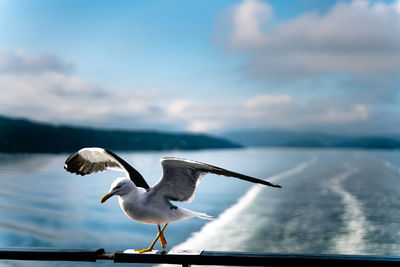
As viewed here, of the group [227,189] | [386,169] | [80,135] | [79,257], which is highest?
[80,135]

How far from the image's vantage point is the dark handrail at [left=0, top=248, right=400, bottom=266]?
42.1 inches

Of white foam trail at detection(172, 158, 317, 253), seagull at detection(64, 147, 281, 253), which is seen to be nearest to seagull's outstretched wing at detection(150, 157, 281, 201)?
seagull at detection(64, 147, 281, 253)

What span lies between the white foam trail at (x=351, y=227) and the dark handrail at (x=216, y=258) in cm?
506

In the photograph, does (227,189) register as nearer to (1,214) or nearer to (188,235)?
(188,235)

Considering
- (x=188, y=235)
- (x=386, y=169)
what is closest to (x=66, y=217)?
(x=188, y=235)

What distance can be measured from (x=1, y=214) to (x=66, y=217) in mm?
1610

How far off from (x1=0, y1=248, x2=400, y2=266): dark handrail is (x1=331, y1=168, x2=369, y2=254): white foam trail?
199 inches

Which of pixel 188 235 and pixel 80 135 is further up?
pixel 80 135

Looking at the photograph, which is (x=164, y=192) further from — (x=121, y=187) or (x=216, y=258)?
(x=216, y=258)

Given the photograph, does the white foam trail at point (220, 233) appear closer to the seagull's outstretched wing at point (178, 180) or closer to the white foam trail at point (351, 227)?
the white foam trail at point (351, 227)

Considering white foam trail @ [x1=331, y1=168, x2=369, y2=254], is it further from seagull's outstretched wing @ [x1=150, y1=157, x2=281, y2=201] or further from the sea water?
seagull's outstretched wing @ [x1=150, y1=157, x2=281, y2=201]

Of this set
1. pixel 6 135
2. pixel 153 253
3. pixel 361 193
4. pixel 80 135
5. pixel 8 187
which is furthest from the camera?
pixel 6 135

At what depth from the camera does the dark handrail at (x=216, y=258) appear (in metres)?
1.07

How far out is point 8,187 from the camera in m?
11.1
